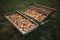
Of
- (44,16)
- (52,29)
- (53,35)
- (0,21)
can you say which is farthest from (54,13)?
(0,21)

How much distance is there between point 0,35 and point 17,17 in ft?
3.40

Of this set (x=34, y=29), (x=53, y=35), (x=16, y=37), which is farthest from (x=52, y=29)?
(x=16, y=37)

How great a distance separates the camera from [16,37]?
3.02 meters

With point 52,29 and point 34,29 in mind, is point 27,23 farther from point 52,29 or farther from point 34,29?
point 52,29

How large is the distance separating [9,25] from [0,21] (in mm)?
492

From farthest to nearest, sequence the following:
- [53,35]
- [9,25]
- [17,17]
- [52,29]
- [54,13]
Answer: [54,13] → [17,17] → [9,25] → [52,29] → [53,35]

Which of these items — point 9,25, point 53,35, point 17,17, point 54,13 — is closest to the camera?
point 53,35

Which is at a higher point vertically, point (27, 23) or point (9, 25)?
point (27, 23)

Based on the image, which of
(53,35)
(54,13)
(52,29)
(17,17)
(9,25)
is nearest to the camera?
(53,35)

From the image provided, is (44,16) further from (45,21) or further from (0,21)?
(0,21)

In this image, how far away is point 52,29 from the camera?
128 inches

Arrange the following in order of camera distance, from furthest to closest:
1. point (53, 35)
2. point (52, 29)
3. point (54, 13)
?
point (54, 13) → point (52, 29) → point (53, 35)

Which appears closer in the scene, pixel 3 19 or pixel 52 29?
pixel 52 29

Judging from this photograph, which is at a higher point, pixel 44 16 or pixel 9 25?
pixel 44 16
